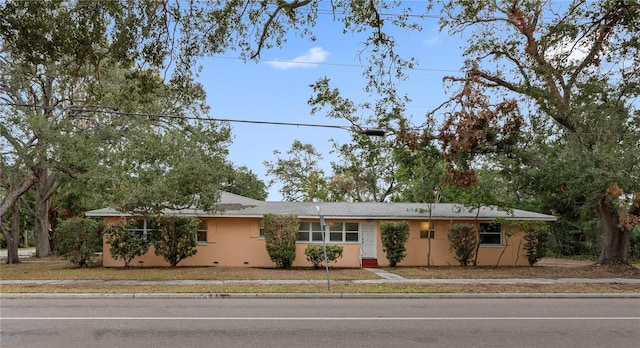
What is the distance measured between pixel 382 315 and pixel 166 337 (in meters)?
4.50

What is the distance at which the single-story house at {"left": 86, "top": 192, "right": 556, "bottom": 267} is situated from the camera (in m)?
22.7

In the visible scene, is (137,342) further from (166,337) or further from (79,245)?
(79,245)

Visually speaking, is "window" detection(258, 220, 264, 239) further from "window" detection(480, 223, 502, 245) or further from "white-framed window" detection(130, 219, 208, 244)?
"window" detection(480, 223, 502, 245)

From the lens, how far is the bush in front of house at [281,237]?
20969 mm

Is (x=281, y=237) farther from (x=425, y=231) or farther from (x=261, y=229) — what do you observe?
(x=425, y=231)

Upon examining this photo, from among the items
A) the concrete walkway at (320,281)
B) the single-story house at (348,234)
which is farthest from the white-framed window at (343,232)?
the concrete walkway at (320,281)


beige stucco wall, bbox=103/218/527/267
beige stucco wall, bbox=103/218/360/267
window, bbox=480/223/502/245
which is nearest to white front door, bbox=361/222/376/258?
beige stucco wall, bbox=103/218/527/267

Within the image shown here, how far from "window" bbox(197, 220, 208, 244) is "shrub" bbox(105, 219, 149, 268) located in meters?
2.78

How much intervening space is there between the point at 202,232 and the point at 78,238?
5399mm

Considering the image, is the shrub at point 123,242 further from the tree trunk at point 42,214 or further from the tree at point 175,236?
the tree trunk at point 42,214

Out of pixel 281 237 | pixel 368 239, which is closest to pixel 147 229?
pixel 281 237

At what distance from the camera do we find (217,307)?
440 inches

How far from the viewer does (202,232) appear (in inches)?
909

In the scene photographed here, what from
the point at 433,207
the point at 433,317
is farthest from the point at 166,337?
the point at 433,207
